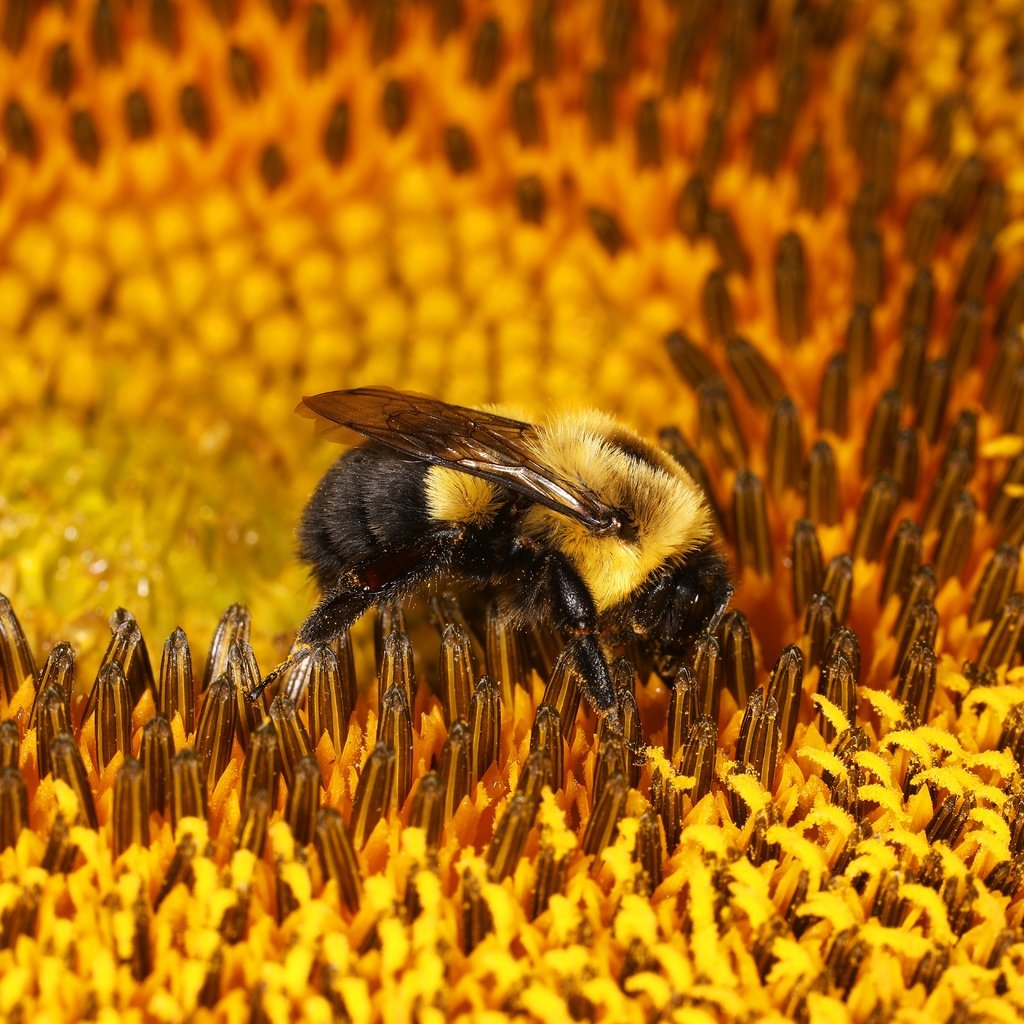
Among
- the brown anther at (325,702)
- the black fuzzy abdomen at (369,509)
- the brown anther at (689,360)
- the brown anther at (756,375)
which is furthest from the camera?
the brown anther at (689,360)

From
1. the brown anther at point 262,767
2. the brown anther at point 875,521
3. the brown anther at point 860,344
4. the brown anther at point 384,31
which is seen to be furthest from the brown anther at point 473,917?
the brown anther at point 384,31

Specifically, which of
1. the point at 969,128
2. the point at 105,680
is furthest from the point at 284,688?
the point at 969,128

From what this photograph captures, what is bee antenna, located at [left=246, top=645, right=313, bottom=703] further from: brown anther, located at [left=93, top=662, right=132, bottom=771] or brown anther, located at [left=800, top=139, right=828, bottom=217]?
brown anther, located at [left=800, top=139, right=828, bottom=217]

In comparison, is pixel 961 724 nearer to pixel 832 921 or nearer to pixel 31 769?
pixel 832 921

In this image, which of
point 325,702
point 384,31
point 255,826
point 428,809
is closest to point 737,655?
point 428,809

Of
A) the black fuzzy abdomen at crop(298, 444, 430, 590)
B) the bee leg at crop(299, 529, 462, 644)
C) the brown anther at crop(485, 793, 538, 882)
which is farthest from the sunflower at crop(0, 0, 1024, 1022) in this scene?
the black fuzzy abdomen at crop(298, 444, 430, 590)

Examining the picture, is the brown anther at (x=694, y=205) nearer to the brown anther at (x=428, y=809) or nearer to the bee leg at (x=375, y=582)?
the bee leg at (x=375, y=582)
